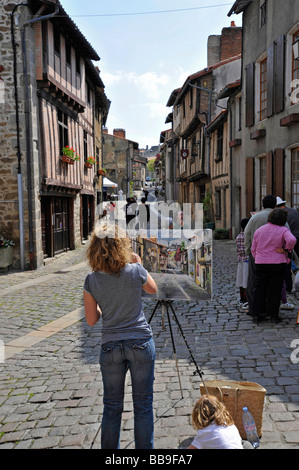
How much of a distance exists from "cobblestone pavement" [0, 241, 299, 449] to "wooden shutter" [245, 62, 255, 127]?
7.47 m

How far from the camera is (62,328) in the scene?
598cm

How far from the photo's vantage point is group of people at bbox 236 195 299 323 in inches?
220

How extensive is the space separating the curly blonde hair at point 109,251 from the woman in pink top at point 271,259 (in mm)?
3369

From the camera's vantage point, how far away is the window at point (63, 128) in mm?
13289

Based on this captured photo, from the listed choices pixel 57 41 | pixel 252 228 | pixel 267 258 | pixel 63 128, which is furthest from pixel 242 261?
pixel 57 41

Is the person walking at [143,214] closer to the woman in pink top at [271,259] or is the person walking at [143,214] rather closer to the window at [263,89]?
the window at [263,89]

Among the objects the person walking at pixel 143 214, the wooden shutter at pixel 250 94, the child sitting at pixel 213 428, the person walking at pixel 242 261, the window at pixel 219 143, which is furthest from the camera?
the window at pixel 219 143

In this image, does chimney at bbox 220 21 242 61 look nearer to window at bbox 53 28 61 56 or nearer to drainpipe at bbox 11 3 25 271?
window at bbox 53 28 61 56

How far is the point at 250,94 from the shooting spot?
43.3ft

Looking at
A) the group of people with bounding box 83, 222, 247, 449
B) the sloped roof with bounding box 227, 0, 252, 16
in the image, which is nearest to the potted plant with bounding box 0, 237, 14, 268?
→ the group of people with bounding box 83, 222, 247, 449

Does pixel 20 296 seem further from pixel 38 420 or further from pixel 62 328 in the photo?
pixel 38 420

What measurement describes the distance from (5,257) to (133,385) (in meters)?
8.86

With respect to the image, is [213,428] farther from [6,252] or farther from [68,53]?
[68,53]

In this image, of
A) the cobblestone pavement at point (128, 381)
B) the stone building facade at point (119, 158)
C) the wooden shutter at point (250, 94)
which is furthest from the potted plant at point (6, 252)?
the stone building facade at point (119, 158)
